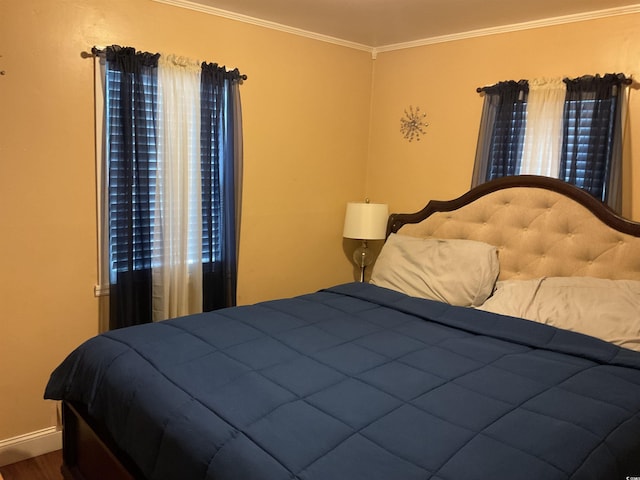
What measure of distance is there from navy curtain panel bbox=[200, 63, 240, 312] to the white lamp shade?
0.85 m

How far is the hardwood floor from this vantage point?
2.49 m

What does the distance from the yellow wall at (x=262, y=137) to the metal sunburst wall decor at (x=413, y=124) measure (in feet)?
0.19

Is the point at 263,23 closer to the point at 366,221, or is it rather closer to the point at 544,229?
the point at 366,221

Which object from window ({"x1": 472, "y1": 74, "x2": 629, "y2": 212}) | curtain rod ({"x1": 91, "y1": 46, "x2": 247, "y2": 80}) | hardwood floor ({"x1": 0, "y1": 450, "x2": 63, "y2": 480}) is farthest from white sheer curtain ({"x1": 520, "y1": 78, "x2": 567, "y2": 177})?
hardwood floor ({"x1": 0, "y1": 450, "x2": 63, "y2": 480})

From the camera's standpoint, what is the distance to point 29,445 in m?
2.63

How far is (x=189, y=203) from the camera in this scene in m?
2.91

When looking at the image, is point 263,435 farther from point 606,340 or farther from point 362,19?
point 362,19

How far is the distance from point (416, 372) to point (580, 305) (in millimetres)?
1018

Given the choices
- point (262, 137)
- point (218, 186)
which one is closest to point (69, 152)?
point (218, 186)

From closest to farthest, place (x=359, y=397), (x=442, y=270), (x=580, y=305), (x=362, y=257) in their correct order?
(x=359, y=397)
(x=580, y=305)
(x=442, y=270)
(x=362, y=257)

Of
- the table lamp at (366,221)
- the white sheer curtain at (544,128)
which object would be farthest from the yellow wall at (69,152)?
the white sheer curtain at (544,128)

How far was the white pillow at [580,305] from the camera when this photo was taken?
2260 millimetres

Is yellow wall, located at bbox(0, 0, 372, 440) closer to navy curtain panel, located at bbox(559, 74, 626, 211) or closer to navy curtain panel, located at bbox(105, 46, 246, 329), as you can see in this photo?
navy curtain panel, located at bbox(105, 46, 246, 329)

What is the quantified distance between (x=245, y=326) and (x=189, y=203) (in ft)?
3.07
